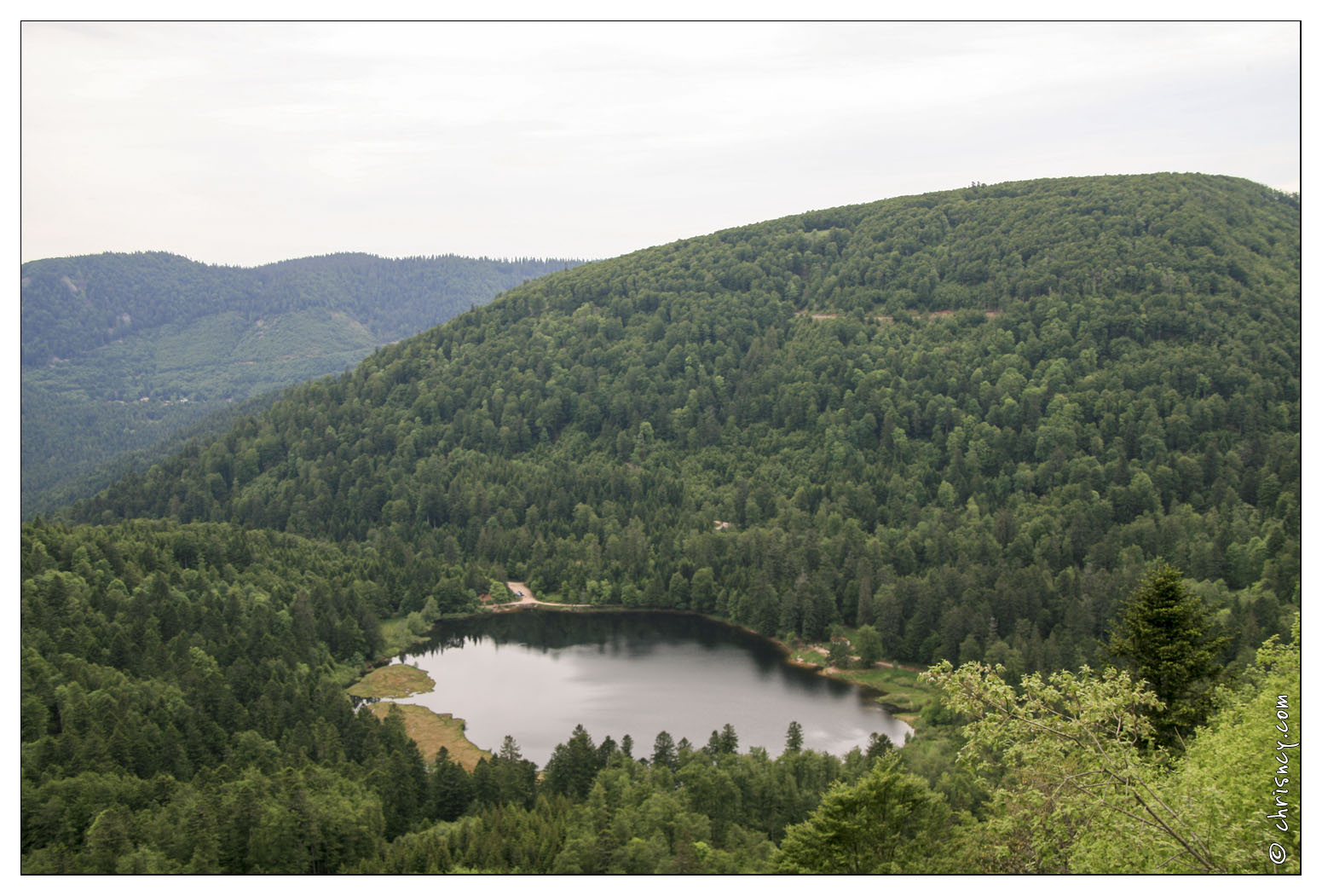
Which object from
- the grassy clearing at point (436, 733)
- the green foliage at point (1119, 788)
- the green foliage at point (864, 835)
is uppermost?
the green foliage at point (1119, 788)

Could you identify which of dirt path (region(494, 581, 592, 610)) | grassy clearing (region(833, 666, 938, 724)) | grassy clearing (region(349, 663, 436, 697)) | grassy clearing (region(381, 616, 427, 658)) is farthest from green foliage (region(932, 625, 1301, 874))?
dirt path (region(494, 581, 592, 610))

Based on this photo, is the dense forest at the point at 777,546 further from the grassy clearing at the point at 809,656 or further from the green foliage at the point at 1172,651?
the grassy clearing at the point at 809,656

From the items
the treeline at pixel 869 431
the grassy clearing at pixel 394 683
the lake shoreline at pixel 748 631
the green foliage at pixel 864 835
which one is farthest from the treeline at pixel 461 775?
the treeline at pixel 869 431

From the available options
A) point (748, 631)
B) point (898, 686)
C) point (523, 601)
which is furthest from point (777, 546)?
point (523, 601)

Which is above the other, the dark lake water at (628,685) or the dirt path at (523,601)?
the dirt path at (523,601)

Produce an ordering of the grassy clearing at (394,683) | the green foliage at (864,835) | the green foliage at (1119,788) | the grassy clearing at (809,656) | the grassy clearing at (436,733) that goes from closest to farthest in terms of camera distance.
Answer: the green foliage at (1119,788), the green foliage at (864,835), the grassy clearing at (436,733), the grassy clearing at (394,683), the grassy clearing at (809,656)

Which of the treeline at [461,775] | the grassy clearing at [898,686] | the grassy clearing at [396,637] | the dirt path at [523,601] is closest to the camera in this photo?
the treeline at [461,775]

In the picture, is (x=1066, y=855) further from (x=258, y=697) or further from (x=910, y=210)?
(x=910, y=210)

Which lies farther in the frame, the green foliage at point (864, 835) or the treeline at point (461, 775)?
the green foliage at point (864, 835)
